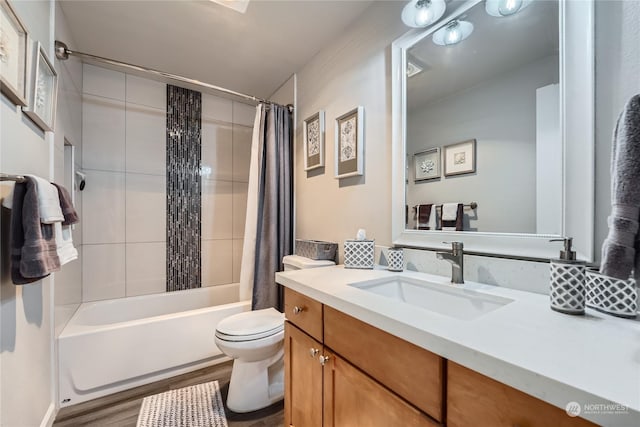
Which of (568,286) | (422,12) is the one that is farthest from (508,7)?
(568,286)

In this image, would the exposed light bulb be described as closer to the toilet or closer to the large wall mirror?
the large wall mirror

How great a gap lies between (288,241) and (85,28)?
2.03m

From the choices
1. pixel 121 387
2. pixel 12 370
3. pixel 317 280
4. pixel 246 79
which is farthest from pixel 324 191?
pixel 121 387

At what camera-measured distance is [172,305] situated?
8.02ft

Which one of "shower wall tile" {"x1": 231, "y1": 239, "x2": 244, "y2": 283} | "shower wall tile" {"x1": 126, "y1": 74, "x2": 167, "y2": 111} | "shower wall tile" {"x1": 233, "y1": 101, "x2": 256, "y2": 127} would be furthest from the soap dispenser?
"shower wall tile" {"x1": 126, "y1": 74, "x2": 167, "y2": 111}

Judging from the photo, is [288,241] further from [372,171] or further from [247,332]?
[372,171]

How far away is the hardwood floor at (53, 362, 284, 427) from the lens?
1.44 metres

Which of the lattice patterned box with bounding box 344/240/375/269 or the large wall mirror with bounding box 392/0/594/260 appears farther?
the lattice patterned box with bounding box 344/240/375/269

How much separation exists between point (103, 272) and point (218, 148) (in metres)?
1.49

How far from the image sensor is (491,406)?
0.49m

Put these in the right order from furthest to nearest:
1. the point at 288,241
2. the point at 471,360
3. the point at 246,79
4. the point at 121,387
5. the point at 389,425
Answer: the point at 246,79, the point at 288,241, the point at 121,387, the point at 389,425, the point at 471,360

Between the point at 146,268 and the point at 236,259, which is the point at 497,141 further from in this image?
the point at 146,268

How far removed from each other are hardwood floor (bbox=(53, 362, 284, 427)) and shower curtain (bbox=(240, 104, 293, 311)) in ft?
2.21

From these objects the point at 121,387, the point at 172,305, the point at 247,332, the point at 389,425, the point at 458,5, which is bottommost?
the point at 121,387
